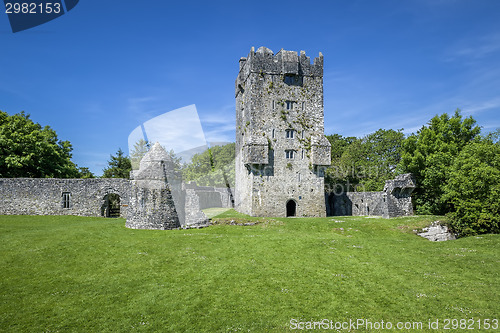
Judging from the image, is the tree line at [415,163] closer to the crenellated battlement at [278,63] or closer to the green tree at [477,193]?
the green tree at [477,193]

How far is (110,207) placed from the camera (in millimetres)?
38281

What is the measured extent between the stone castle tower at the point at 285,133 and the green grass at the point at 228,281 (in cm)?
1220

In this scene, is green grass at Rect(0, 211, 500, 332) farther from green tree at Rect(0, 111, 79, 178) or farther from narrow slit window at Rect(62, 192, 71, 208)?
green tree at Rect(0, 111, 79, 178)

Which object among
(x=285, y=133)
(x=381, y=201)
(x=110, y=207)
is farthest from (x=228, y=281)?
(x=110, y=207)

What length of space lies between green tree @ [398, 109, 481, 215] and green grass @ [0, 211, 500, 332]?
13.5 metres

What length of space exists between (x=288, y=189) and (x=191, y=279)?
21.4m

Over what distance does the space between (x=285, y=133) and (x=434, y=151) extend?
17579 mm

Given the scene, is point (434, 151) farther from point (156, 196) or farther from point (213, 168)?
point (213, 168)

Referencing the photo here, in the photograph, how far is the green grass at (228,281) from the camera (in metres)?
10.6

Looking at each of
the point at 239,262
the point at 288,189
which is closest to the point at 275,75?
the point at 288,189

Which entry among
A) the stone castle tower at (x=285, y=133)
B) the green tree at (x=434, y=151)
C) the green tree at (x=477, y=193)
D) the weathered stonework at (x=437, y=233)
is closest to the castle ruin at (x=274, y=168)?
the stone castle tower at (x=285, y=133)

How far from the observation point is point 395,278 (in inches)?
557

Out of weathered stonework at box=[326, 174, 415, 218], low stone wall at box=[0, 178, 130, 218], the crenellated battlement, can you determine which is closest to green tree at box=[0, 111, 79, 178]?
low stone wall at box=[0, 178, 130, 218]

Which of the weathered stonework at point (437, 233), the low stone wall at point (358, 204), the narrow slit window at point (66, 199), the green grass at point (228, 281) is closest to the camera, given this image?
the green grass at point (228, 281)
